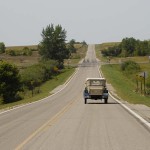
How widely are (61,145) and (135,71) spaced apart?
105604 millimetres

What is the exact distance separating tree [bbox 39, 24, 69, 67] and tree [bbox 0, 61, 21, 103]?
54.5 meters

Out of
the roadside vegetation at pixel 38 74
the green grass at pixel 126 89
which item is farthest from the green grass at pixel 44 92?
the green grass at pixel 126 89

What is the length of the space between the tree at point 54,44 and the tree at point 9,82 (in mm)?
54544

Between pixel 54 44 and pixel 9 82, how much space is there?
57481 millimetres

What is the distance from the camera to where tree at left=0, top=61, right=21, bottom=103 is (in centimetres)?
7381

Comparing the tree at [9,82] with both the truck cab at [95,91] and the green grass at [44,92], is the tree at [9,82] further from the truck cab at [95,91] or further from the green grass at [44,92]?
the truck cab at [95,91]

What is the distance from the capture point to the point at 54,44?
134m

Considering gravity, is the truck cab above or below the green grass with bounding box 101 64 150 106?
above

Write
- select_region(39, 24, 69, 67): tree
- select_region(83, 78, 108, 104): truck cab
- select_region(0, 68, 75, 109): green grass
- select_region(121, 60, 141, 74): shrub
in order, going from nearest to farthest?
select_region(83, 78, 108, 104): truck cab → select_region(0, 68, 75, 109): green grass → select_region(121, 60, 141, 74): shrub → select_region(39, 24, 69, 67): tree

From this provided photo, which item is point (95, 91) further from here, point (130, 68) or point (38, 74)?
point (130, 68)

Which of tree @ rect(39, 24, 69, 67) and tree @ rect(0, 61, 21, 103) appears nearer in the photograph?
tree @ rect(0, 61, 21, 103)

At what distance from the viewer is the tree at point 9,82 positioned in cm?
7381

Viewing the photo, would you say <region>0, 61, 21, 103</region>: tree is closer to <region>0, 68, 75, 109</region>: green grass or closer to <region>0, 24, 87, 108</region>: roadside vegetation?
<region>0, 24, 87, 108</region>: roadside vegetation

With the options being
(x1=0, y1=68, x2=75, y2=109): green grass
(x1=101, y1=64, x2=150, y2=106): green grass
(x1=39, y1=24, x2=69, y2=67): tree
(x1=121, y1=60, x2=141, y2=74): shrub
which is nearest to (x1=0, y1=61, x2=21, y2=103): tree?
(x1=0, y1=68, x2=75, y2=109): green grass
